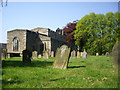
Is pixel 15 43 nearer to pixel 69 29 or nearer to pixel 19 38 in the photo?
pixel 19 38

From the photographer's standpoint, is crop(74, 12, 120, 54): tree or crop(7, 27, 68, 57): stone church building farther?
crop(74, 12, 120, 54): tree

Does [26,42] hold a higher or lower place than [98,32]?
lower

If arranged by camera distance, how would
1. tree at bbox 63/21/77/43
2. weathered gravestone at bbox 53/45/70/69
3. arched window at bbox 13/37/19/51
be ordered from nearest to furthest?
weathered gravestone at bbox 53/45/70/69
arched window at bbox 13/37/19/51
tree at bbox 63/21/77/43

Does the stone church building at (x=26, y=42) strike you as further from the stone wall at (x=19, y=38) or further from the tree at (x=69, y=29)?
the tree at (x=69, y=29)

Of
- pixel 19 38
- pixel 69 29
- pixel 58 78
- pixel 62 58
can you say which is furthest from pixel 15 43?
pixel 58 78

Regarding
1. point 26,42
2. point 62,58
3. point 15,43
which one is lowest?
point 62,58

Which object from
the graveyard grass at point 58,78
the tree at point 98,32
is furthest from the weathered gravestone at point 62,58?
the tree at point 98,32

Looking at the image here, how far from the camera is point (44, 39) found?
40594 mm

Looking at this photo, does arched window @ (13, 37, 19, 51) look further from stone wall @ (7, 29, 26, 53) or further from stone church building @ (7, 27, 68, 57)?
stone wall @ (7, 29, 26, 53)

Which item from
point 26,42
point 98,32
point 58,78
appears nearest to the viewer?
point 58,78

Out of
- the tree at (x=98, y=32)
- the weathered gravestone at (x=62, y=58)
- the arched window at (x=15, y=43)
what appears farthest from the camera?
the tree at (x=98, y=32)

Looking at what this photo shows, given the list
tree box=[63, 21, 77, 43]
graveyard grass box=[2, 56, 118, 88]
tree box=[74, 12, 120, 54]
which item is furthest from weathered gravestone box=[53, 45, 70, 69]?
tree box=[63, 21, 77, 43]

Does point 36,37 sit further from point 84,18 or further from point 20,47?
point 84,18

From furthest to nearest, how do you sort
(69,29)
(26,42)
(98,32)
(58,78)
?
1. (69,29)
2. (98,32)
3. (26,42)
4. (58,78)
